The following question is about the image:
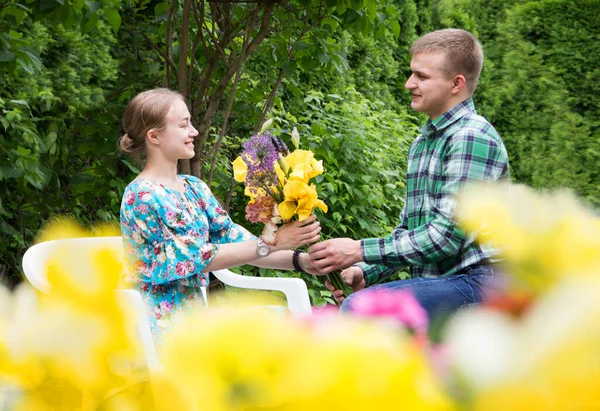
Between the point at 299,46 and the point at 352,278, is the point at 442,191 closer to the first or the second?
the point at 352,278

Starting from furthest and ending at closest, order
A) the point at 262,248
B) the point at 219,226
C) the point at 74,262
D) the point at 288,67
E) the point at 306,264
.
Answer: the point at 288,67 → the point at 219,226 → the point at 306,264 → the point at 262,248 → the point at 74,262

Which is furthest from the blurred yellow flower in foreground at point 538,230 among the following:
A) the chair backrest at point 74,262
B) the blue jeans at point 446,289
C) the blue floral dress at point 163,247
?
the blue floral dress at point 163,247

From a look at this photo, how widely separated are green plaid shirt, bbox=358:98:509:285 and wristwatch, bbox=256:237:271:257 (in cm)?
28

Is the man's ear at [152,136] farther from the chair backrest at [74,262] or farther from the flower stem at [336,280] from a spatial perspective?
the flower stem at [336,280]

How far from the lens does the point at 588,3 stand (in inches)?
285

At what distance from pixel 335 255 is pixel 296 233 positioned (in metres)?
0.13

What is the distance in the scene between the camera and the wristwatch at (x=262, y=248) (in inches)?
88.7

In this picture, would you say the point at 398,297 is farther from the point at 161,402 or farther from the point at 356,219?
the point at 356,219

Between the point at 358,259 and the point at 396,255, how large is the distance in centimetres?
11

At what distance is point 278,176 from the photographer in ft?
6.70

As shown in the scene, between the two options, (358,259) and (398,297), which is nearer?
(398,297)

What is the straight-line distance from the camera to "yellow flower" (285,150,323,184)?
1.99 m

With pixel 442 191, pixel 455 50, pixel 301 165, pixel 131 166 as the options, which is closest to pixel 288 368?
pixel 301 165

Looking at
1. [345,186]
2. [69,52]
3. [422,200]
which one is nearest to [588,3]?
[345,186]
